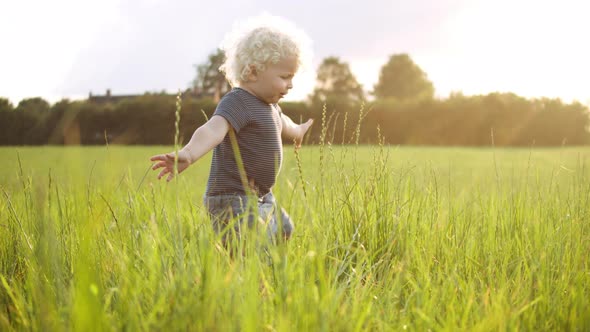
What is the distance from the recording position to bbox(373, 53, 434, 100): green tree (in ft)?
198

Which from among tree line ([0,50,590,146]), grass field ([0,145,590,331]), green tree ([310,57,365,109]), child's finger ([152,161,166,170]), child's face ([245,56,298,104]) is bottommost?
grass field ([0,145,590,331])

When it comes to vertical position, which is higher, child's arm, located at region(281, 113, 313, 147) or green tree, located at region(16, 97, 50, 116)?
green tree, located at region(16, 97, 50, 116)

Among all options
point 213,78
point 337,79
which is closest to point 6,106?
point 213,78

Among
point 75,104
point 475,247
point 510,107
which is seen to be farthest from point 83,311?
point 510,107

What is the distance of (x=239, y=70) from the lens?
106 inches

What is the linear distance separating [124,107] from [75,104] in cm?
2717

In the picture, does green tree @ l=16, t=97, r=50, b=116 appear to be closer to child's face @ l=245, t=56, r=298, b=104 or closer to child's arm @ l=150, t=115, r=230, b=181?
child's arm @ l=150, t=115, r=230, b=181

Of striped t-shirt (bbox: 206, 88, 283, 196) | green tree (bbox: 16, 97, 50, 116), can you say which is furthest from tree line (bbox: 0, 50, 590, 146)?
green tree (bbox: 16, 97, 50, 116)

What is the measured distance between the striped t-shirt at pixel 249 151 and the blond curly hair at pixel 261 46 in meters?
0.14

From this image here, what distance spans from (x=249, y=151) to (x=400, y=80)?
59790 mm

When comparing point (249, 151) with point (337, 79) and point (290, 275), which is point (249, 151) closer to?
point (290, 275)

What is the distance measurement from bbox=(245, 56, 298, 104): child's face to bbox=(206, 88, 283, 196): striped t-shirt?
5 cm

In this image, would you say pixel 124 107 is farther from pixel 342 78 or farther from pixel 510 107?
pixel 342 78

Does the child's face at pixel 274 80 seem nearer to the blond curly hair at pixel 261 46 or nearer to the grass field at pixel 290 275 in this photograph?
the blond curly hair at pixel 261 46
